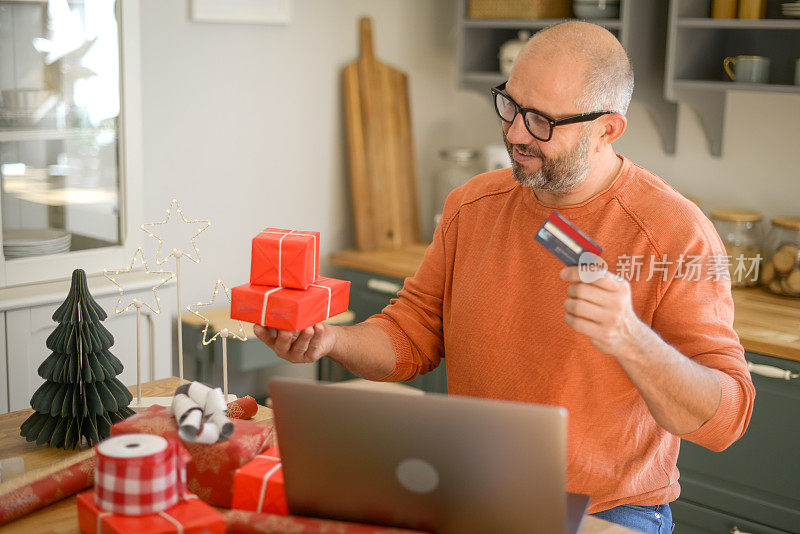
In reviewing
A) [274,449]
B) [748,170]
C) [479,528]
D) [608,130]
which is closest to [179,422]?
[274,449]

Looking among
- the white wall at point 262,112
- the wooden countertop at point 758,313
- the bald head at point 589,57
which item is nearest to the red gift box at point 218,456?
the bald head at point 589,57

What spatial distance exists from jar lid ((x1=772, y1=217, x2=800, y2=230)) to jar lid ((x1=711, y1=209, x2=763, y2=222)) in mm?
71

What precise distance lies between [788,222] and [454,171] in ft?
4.51

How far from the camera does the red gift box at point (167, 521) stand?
42.5 inches

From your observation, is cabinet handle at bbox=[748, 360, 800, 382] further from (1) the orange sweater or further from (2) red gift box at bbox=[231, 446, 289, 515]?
(2) red gift box at bbox=[231, 446, 289, 515]

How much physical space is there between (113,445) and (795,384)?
1849 mm

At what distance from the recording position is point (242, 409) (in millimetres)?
1583

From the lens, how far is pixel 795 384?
2.30 meters

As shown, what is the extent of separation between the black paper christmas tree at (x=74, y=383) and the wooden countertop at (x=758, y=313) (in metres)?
1.66

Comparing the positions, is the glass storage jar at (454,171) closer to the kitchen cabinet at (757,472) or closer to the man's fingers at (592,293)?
the kitchen cabinet at (757,472)

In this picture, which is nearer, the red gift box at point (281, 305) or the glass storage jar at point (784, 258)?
the red gift box at point (281, 305)

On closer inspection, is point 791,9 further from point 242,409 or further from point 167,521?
point 167,521

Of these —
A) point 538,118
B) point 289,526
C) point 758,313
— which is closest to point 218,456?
point 289,526

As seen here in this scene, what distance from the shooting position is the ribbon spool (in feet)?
3.60
